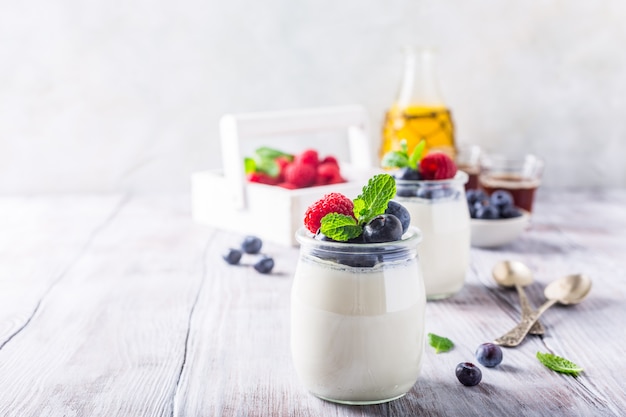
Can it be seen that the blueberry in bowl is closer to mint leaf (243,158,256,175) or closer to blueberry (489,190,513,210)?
blueberry (489,190,513,210)

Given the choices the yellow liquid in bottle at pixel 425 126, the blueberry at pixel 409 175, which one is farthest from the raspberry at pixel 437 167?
the yellow liquid in bottle at pixel 425 126

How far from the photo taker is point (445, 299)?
1334mm

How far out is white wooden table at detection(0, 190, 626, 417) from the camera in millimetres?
920

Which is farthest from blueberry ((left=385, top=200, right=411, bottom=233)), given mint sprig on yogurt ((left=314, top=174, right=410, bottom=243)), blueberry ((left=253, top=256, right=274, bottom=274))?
blueberry ((left=253, top=256, right=274, bottom=274))

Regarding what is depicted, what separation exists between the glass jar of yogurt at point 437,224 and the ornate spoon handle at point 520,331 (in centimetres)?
15

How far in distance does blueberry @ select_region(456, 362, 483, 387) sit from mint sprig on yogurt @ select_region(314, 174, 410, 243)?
196mm

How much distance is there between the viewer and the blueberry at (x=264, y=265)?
1.49 m

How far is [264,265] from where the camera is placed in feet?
4.89

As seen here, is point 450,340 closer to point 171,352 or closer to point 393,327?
point 393,327

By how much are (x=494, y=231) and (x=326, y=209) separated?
2.80 feet

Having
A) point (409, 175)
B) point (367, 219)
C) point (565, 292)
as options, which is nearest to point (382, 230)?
point (367, 219)

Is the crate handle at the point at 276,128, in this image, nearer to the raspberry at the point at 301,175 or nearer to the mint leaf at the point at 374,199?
the raspberry at the point at 301,175

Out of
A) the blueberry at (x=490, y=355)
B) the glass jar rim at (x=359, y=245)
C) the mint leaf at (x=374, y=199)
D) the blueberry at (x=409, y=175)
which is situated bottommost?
the blueberry at (x=490, y=355)

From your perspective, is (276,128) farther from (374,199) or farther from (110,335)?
(374,199)
